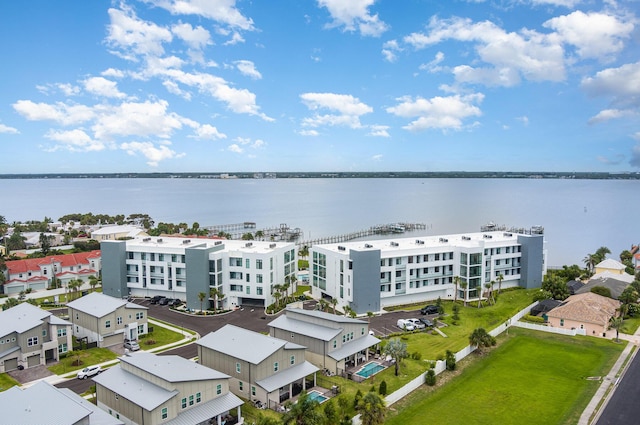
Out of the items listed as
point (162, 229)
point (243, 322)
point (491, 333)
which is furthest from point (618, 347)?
point (162, 229)

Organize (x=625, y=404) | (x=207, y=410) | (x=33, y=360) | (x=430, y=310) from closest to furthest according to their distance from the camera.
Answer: (x=207, y=410) → (x=625, y=404) → (x=33, y=360) → (x=430, y=310)

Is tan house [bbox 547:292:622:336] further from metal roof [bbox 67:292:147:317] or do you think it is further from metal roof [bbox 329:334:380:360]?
metal roof [bbox 67:292:147:317]

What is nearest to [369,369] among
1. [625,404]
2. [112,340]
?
[625,404]

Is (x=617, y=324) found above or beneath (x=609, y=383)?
above

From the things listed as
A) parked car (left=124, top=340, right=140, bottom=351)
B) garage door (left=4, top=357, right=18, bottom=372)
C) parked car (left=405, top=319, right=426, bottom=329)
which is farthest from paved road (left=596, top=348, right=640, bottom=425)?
garage door (left=4, top=357, right=18, bottom=372)

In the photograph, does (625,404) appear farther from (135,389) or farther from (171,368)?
(135,389)

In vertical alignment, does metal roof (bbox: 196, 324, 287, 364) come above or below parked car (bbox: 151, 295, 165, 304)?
above

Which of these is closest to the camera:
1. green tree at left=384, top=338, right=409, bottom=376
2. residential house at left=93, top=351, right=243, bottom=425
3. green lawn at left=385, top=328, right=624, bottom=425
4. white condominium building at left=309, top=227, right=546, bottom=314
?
residential house at left=93, top=351, right=243, bottom=425
